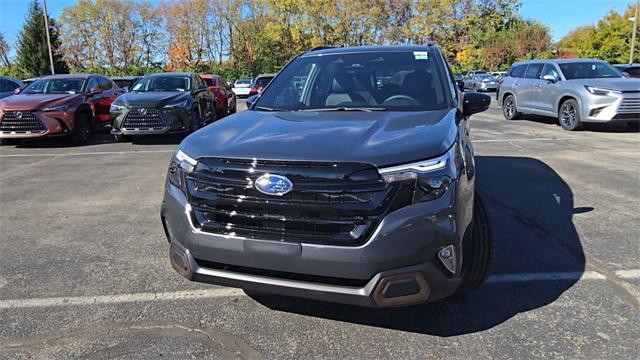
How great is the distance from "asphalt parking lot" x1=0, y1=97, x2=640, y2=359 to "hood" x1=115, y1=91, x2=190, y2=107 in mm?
4893

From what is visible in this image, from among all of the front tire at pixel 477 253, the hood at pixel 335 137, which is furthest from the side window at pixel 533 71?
the hood at pixel 335 137

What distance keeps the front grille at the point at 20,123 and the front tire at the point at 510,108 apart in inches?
504

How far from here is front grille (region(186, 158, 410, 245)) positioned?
7.98ft

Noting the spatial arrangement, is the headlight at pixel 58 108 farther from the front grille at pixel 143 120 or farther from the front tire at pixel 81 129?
the front grille at pixel 143 120

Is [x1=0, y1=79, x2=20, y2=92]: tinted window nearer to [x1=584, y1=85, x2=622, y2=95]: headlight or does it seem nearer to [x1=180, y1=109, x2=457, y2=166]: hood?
[x1=180, y1=109, x2=457, y2=166]: hood

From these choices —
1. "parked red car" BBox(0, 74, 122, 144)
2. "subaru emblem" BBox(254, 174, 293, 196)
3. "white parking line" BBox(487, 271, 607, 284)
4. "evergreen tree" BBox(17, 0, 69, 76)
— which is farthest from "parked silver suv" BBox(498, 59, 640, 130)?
"evergreen tree" BBox(17, 0, 69, 76)

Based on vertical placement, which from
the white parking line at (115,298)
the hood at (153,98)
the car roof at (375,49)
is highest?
the car roof at (375,49)

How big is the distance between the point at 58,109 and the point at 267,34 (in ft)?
144

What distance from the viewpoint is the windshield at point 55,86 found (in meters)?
11.9

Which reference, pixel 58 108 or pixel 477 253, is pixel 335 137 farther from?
pixel 58 108

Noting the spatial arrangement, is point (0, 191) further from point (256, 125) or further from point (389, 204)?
point (389, 204)

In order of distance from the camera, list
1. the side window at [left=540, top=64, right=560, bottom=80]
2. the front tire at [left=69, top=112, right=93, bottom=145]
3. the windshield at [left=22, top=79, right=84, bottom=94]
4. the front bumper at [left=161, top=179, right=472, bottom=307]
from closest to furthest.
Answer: the front bumper at [left=161, top=179, right=472, bottom=307] < the front tire at [left=69, top=112, right=93, bottom=145] < the windshield at [left=22, top=79, right=84, bottom=94] < the side window at [left=540, top=64, right=560, bottom=80]

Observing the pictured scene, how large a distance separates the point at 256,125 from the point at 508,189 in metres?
4.15

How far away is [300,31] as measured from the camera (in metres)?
54.6
